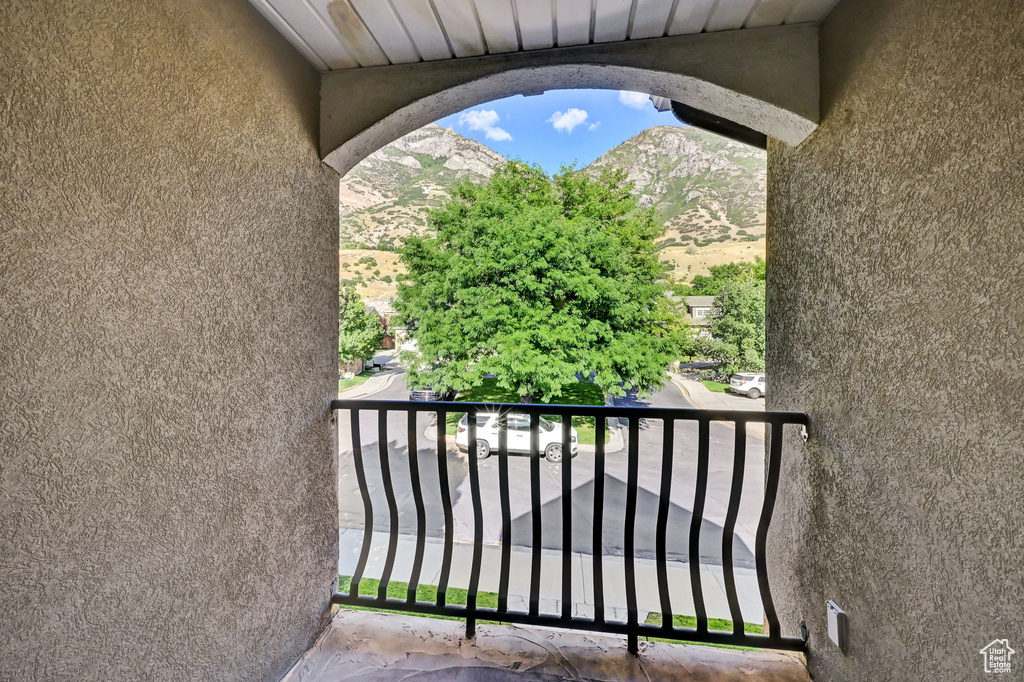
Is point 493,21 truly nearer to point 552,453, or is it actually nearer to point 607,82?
point 607,82

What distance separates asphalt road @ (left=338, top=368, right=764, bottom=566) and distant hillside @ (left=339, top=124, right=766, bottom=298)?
1.93 meters

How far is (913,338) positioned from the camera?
1.05 meters

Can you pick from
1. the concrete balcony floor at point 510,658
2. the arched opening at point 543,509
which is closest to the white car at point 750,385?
the arched opening at point 543,509

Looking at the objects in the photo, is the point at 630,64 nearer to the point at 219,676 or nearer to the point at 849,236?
the point at 849,236

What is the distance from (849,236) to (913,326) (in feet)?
1.33

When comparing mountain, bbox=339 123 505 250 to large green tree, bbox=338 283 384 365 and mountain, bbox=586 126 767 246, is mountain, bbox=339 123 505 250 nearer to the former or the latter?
large green tree, bbox=338 283 384 365

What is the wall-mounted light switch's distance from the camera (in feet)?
4.37

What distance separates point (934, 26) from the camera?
39.0 inches

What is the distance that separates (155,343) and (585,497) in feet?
19.4

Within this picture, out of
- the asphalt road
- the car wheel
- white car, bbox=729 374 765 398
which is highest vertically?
white car, bbox=729 374 765 398

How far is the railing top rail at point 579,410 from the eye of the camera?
155 centimetres

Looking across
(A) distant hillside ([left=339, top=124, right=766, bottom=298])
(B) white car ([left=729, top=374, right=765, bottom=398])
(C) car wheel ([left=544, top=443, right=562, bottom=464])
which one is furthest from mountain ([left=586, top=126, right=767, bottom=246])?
(C) car wheel ([left=544, top=443, right=562, bottom=464])

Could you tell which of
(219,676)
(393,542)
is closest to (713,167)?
(393,542)

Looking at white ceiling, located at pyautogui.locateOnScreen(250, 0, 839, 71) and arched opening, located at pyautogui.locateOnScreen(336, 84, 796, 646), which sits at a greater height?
white ceiling, located at pyautogui.locateOnScreen(250, 0, 839, 71)
